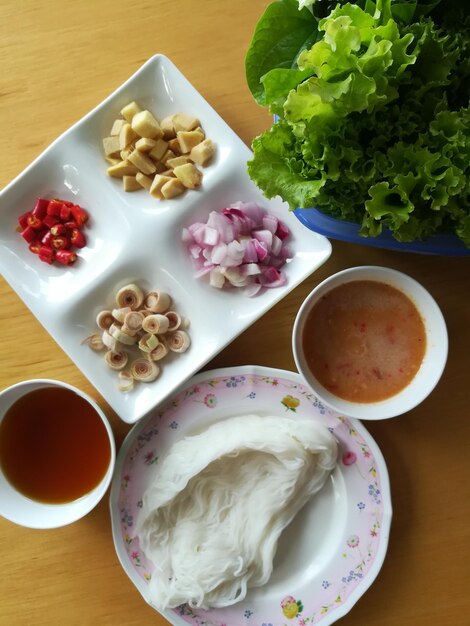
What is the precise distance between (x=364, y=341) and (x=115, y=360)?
0.49m

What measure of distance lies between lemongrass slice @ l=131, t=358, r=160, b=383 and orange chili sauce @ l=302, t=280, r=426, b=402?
0.98 feet

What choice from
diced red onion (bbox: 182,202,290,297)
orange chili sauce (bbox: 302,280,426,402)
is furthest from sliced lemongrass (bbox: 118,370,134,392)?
orange chili sauce (bbox: 302,280,426,402)

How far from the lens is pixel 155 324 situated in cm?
112

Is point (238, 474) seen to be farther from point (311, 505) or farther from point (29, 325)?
point (29, 325)

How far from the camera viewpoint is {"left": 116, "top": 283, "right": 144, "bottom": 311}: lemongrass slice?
1150 millimetres

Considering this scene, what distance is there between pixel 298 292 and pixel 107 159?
0.48 meters

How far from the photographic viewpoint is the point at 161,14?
1174 millimetres

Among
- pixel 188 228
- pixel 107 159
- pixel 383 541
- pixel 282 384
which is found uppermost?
pixel 107 159

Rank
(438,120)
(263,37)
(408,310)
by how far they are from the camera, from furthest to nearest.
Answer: (408,310) → (263,37) → (438,120)

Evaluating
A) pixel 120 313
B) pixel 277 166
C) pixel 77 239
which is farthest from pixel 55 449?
pixel 277 166

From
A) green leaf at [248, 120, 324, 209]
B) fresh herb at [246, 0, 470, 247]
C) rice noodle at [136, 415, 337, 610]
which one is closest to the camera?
fresh herb at [246, 0, 470, 247]

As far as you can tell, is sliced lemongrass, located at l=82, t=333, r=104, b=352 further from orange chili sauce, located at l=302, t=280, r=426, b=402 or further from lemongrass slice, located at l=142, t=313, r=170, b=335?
orange chili sauce, located at l=302, t=280, r=426, b=402

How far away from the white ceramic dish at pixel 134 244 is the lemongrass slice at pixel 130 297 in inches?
1.1

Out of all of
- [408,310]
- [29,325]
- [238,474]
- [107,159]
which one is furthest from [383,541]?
[107,159]
